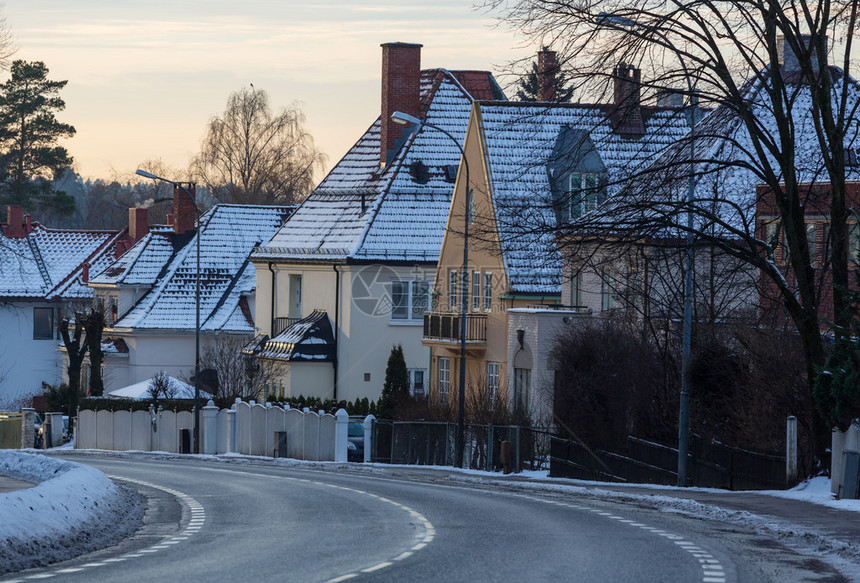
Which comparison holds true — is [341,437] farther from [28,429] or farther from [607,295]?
[28,429]

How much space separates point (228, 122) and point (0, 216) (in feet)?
61.9

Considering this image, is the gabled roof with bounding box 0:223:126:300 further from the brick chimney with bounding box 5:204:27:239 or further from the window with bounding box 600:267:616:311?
the window with bounding box 600:267:616:311

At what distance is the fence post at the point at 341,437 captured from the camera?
135ft

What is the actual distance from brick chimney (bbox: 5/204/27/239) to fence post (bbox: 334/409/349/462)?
45.7m

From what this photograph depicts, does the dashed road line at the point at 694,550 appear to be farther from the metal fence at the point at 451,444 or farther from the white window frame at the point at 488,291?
the white window frame at the point at 488,291

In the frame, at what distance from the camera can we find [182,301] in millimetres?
65875

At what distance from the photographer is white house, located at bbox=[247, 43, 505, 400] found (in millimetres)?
53531

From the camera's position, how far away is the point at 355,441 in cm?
4338

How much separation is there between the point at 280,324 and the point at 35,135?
3997 centimetres

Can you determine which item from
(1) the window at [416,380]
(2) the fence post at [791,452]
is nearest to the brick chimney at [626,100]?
(2) the fence post at [791,452]

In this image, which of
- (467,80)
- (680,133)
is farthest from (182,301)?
(680,133)

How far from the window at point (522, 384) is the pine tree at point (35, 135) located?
172 feet

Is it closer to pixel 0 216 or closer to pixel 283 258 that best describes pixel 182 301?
pixel 283 258

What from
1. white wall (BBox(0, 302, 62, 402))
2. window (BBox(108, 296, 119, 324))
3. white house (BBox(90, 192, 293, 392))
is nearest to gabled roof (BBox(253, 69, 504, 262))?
white house (BBox(90, 192, 293, 392))
